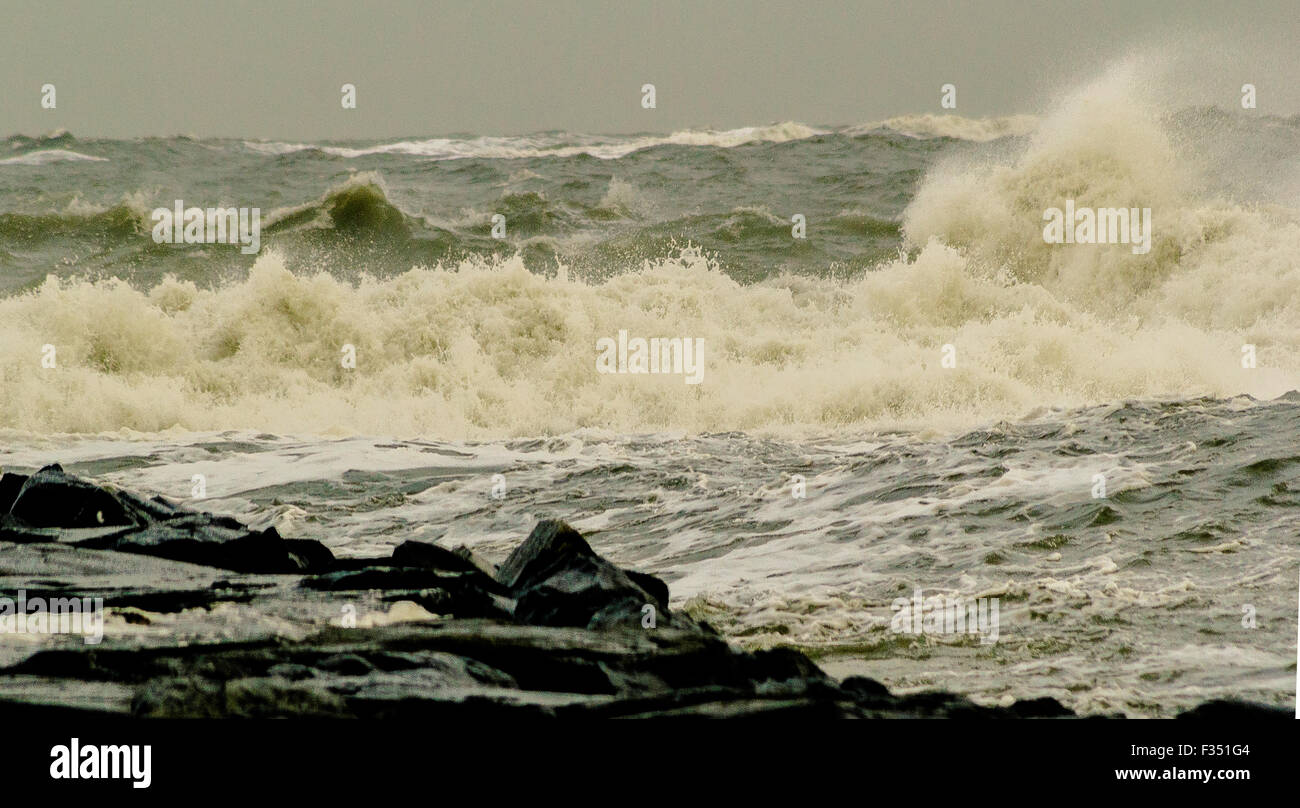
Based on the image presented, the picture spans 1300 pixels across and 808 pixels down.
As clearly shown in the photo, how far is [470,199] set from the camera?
2256 cm

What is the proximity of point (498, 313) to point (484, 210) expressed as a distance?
7.04 metres

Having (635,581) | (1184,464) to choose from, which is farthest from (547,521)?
(1184,464)

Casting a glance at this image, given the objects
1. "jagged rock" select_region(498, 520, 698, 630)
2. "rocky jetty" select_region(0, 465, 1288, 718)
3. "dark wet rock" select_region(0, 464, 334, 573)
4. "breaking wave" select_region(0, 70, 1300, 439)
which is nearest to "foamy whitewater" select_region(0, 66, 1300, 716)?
"breaking wave" select_region(0, 70, 1300, 439)

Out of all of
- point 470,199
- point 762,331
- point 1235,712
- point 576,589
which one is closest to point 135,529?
point 576,589

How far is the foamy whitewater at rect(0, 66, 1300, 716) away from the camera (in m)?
5.43

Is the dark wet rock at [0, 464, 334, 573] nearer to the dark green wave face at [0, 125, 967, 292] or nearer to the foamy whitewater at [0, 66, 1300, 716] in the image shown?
the foamy whitewater at [0, 66, 1300, 716]

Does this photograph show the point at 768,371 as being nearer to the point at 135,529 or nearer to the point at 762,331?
the point at 762,331

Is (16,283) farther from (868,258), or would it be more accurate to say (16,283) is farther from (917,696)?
(917,696)

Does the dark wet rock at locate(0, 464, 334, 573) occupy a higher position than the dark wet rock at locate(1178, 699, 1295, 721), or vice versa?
the dark wet rock at locate(0, 464, 334, 573)

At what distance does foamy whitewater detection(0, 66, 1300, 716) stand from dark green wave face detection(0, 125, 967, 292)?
0.11 meters

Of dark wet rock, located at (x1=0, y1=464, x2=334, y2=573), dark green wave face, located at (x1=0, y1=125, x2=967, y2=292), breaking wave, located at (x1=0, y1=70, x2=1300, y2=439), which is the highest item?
dark green wave face, located at (x1=0, y1=125, x2=967, y2=292)

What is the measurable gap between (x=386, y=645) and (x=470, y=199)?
1979 centimetres

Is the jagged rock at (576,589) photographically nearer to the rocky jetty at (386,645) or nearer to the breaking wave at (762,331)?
the rocky jetty at (386,645)

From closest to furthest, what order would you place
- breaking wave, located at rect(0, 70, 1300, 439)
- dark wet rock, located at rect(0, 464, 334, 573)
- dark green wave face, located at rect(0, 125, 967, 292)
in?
dark wet rock, located at rect(0, 464, 334, 573) → breaking wave, located at rect(0, 70, 1300, 439) → dark green wave face, located at rect(0, 125, 967, 292)
